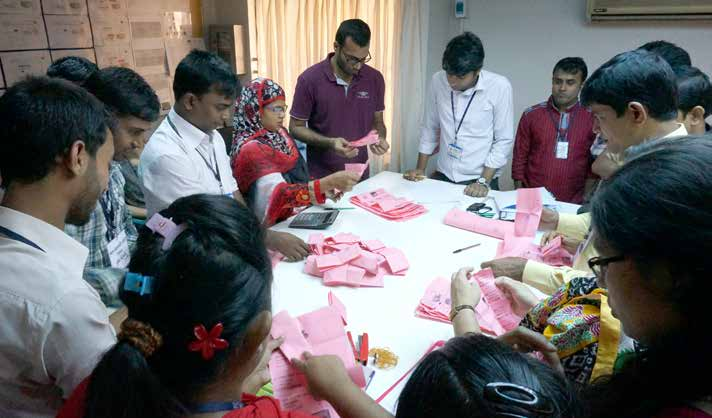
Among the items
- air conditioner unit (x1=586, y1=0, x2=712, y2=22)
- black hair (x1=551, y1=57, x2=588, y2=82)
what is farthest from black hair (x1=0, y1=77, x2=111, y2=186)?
air conditioner unit (x1=586, y1=0, x2=712, y2=22)

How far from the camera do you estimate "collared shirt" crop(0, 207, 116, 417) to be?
0.86 meters

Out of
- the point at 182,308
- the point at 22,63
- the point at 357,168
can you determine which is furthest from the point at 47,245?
the point at 22,63

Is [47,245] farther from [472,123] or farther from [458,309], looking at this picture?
[472,123]

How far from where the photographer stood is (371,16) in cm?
414

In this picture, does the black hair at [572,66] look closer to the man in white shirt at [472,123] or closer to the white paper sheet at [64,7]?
the man in white shirt at [472,123]

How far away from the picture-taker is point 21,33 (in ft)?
7.42

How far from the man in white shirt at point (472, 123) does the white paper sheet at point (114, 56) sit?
73.0 inches

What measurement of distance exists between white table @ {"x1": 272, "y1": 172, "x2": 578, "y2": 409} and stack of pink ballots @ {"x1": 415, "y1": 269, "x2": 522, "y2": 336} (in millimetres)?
40

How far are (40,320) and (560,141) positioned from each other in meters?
3.06

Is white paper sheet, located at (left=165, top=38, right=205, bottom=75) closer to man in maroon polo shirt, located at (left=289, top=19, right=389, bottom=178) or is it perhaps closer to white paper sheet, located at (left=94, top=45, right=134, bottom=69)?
white paper sheet, located at (left=94, top=45, right=134, bottom=69)

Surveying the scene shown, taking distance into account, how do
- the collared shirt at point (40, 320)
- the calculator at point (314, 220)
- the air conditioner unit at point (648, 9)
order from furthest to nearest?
the air conditioner unit at point (648, 9), the calculator at point (314, 220), the collared shirt at point (40, 320)

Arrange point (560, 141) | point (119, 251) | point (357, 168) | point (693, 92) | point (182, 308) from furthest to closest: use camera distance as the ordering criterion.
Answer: point (560, 141) < point (357, 168) < point (693, 92) < point (119, 251) < point (182, 308)

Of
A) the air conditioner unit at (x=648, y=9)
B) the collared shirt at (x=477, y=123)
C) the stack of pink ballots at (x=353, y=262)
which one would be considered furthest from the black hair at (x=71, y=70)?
the air conditioner unit at (x=648, y=9)

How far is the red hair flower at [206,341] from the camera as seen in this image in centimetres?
75
